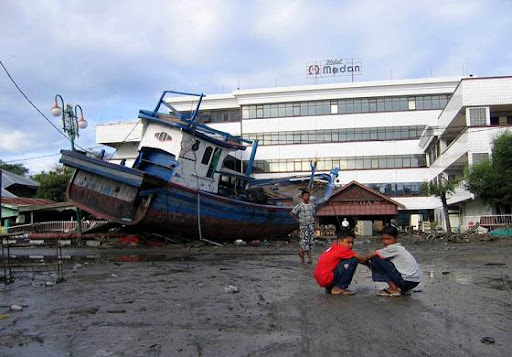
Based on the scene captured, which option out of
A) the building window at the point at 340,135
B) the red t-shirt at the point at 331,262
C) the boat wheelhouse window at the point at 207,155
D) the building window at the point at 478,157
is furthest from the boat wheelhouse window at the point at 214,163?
the building window at the point at 340,135

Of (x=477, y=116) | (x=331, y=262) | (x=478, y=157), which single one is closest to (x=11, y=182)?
(x=478, y=157)

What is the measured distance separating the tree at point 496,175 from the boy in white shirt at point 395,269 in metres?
20.2

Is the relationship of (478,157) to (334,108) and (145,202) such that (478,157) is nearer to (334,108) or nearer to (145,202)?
(145,202)

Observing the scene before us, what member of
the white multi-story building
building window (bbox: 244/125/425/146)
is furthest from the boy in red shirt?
building window (bbox: 244/125/425/146)

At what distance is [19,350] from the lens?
3725 mm

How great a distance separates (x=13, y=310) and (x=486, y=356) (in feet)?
15.7

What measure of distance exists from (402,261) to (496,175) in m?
20.3

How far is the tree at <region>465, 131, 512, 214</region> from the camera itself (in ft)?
76.3

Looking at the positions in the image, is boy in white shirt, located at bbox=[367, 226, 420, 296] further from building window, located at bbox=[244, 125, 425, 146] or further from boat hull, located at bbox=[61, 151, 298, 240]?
building window, located at bbox=[244, 125, 425, 146]

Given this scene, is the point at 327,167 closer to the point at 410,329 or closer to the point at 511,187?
the point at 511,187

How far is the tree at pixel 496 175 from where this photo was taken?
23.2 m

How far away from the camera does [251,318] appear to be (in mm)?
4668

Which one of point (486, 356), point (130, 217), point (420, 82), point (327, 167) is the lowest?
point (486, 356)

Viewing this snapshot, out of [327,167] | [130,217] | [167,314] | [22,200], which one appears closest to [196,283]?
[167,314]
